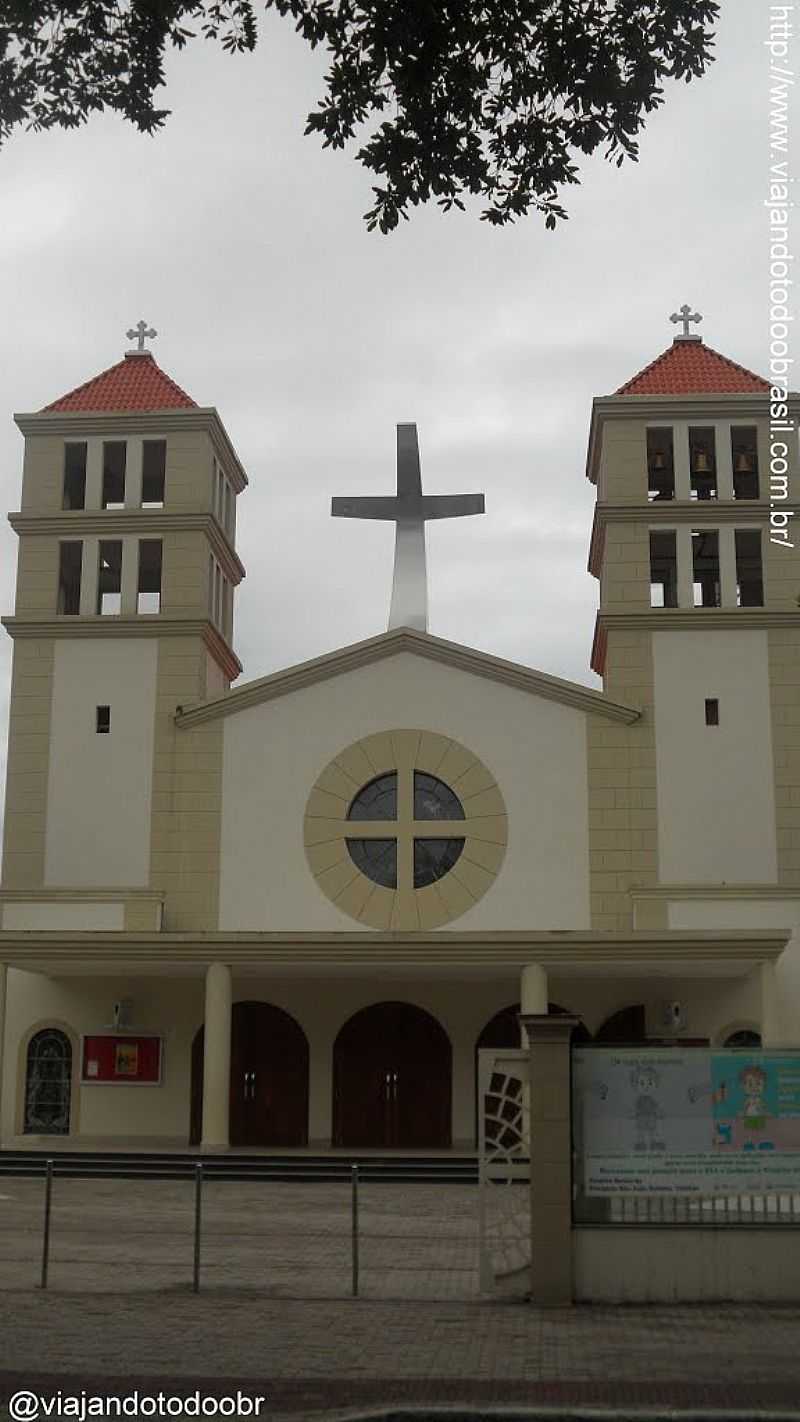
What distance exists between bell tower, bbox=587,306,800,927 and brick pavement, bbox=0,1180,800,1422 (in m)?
12.6

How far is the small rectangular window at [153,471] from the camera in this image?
97.3 ft

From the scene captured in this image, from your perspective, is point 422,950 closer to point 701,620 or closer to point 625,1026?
point 625,1026

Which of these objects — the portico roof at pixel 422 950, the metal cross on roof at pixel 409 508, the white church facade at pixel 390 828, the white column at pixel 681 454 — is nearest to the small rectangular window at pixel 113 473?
the white church facade at pixel 390 828

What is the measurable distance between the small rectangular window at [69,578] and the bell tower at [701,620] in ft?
28.2

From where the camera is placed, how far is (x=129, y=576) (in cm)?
2909

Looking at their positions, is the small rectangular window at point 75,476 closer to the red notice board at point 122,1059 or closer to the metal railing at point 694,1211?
the red notice board at point 122,1059

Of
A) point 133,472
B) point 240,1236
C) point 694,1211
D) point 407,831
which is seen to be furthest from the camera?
point 133,472

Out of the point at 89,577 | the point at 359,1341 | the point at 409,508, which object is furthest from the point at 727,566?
the point at 359,1341

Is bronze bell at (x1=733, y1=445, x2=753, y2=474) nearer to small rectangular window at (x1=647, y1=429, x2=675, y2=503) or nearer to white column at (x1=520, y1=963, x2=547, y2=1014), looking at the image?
small rectangular window at (x1=647, y1=429, x2=675, y2=503)

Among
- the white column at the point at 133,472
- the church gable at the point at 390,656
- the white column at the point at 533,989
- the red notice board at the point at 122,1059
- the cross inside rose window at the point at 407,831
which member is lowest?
the red notice board at the point at 122,1059

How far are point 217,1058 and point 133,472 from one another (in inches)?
396

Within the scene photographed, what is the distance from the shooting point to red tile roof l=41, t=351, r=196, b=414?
29.9m

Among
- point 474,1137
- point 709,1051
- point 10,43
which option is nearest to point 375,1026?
point 474,1137

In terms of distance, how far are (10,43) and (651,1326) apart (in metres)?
8.29
